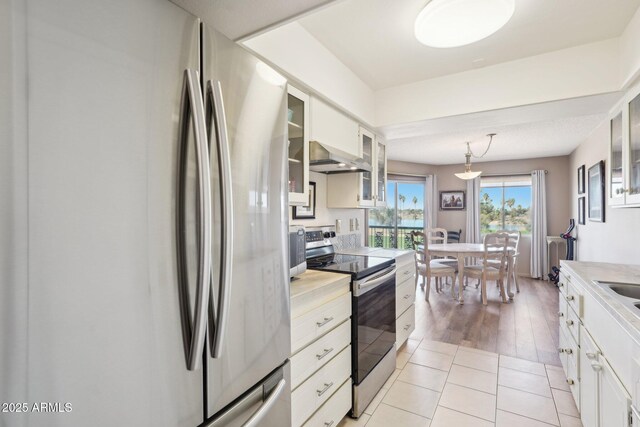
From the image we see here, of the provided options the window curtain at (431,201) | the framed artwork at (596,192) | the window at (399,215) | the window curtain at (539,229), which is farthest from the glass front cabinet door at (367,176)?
the window curtain at (539,229)

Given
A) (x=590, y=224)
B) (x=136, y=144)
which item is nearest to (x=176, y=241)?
(x=136, y=144)

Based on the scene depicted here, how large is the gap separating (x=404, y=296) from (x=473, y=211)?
458 centimetres

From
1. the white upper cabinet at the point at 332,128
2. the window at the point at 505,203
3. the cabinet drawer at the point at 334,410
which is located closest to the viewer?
the cabinet drawer at the point at 334,410

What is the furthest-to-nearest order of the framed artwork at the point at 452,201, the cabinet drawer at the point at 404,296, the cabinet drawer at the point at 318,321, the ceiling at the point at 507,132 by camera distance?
the framed artwork at the point at 452,201 < the cabinet drawer at the point at 404,296 < the ceiling at the point at 507,132 < the cabinet drawer at the point at 318,321

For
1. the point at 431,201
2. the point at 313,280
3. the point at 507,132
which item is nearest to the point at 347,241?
the point at 313,280

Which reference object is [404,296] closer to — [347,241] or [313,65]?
[347,241]

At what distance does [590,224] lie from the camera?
13.7ft

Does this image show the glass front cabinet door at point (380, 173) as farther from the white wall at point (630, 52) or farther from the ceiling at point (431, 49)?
the white wall at point (630, 52)

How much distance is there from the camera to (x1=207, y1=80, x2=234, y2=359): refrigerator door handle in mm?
827

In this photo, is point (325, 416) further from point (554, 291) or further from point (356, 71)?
point (554, 291)

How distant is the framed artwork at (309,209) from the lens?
250 cm

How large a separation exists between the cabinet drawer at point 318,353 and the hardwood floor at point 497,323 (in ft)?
5.72

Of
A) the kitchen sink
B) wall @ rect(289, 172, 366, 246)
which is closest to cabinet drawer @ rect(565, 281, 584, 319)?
the kitchen sink

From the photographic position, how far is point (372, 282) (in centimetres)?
201
